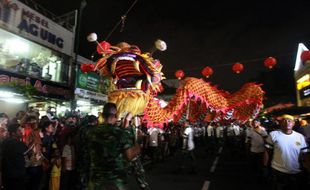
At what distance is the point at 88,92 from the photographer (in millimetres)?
18875

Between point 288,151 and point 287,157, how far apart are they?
0.31 ft

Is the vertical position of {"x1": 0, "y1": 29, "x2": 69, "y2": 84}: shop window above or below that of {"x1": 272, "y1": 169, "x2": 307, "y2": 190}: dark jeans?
above

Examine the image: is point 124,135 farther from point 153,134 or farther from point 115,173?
point 153,134

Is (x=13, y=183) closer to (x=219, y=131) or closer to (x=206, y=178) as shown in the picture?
(x=206, y=178)

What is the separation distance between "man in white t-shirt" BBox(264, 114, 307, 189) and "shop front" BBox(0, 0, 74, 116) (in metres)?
9.88

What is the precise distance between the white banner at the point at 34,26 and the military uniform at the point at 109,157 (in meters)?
11.6

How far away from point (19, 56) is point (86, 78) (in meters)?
5.32

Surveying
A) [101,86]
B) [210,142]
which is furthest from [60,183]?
[101,86]

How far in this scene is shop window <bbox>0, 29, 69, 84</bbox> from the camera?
13.2 meters

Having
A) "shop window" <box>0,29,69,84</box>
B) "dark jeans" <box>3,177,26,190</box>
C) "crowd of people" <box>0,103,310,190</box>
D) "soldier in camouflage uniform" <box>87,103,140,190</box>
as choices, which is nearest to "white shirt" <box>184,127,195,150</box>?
"crowd of people" <box>0,103,310,190</box>

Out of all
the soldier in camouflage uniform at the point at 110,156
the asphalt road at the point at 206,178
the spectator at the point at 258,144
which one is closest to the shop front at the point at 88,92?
the asphalt road at the point at 206,178

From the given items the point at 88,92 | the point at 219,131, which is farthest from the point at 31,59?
the point at 219,131

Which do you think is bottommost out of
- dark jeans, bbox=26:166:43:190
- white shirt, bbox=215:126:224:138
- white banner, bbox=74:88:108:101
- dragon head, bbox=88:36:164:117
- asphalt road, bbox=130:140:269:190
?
asphalt road, bbox=130:140:269:190

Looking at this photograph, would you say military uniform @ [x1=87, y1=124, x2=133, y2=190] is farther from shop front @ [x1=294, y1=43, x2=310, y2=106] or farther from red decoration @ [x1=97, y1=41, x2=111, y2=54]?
shop front @ [x1=294, y1=43, x2=310, y2=106]
